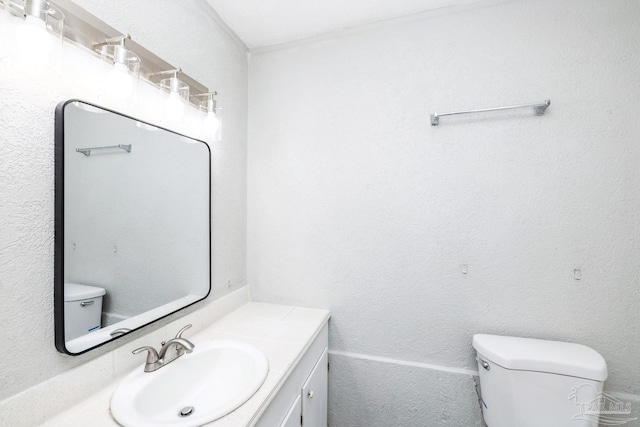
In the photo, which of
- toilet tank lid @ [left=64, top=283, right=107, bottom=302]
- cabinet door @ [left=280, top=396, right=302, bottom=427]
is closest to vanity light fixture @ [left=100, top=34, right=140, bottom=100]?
toilet tank lid @ [left=64, top=283, right=107, bottom=302]

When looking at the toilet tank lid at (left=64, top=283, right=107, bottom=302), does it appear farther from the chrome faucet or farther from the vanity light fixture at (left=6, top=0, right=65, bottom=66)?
the vanity light fixture at (left=6, top=0, right=65, bottom=66)

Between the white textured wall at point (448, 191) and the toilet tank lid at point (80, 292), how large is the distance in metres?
0.88

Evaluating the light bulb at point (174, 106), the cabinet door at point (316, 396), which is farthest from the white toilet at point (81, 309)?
the cabinet door at point (316, 396)

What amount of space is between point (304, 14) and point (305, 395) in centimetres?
187

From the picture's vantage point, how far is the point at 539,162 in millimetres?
1255

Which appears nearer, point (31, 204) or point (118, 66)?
point (31, 204)

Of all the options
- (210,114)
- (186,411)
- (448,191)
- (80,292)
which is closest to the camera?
(80,292)

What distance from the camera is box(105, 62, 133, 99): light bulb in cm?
85

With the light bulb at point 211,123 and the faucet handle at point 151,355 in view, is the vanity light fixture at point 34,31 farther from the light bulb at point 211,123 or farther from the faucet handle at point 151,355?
the faucet handle at point 151,355

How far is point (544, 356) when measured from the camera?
110cm

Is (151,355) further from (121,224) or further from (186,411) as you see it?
(121,224)

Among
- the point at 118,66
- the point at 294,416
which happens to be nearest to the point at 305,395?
the point at 294,416

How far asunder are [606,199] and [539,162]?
31 centimetres

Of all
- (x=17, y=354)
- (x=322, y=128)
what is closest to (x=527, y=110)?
(x=322, y=128)
